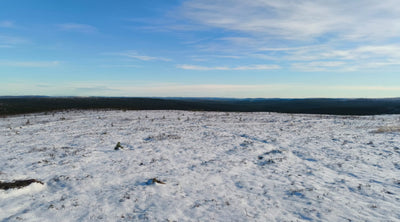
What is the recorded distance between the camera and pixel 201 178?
417 inches

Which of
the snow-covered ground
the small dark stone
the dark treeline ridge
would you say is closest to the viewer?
the snow-covered ground

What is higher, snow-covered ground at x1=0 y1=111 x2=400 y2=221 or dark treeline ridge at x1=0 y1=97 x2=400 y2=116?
dark treeline ridge at x1=0 y1=97 x2=400 y2=116

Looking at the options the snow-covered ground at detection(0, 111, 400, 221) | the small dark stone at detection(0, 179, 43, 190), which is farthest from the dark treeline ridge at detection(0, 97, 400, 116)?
the small dark stone at detection(0, 179, 43, 190)

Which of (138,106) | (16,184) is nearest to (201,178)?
(16,184)

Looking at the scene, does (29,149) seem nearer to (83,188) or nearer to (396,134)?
(83,188)

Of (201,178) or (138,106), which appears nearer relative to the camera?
(201,178)

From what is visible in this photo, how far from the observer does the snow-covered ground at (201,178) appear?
765cm

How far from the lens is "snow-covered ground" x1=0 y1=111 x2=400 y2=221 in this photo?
301 inches

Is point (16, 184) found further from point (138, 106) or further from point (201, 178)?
point (138, 106)

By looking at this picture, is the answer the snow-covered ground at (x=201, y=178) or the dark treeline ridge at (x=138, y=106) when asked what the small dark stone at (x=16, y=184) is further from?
the dark treeline ridge at (x=138, y=106)

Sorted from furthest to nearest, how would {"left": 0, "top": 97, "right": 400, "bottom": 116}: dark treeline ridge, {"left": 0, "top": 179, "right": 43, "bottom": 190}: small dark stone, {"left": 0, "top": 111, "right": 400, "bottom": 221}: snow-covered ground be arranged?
{"left": 0, "top": 97, "right": 400, "bottom": 116}: dark treeline ridge < {"left": 0, "top": 179, "right": 43, "bottom": 190}: small dark stone < {"left": 0, "top": 111, "right": 400, "bottom": 221}: snow-covered ground

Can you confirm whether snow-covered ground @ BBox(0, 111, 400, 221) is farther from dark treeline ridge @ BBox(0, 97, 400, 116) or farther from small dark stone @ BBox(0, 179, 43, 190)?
dark treeline ridge @ BBox(0, 97, 400, 116)

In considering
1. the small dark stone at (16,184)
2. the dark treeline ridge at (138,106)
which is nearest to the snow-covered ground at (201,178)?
the small dark stone at (16,184)

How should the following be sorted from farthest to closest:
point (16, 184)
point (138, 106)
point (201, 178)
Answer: point (138, 106) → point (201, 178) → point (16, 184)
